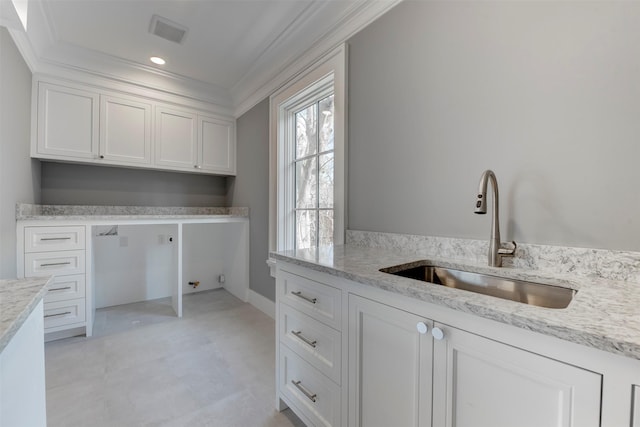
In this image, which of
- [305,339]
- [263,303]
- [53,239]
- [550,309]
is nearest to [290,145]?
[263,303]

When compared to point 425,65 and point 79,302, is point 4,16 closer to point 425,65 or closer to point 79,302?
point 425,65

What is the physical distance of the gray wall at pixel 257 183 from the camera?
2.83m

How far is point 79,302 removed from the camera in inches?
89.0

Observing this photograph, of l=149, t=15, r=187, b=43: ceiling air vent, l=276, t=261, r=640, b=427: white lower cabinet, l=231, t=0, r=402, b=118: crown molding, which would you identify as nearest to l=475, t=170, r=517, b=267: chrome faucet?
l=276, t=261, r=640, b=427: white lower cabinet

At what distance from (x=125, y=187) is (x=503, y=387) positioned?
3.71 metres

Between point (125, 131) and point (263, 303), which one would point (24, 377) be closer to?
point (263, 303)

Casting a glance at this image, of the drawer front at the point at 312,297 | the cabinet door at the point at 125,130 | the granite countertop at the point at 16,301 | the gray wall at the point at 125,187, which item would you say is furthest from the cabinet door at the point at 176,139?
the granite countertop at the point at 16,301

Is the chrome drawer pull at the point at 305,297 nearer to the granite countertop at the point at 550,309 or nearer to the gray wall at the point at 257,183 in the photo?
the granite countertop at the point at 550,309

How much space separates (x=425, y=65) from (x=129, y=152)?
2.88 meters

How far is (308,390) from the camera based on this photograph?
1.25m

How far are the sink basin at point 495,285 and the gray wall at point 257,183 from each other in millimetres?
1766

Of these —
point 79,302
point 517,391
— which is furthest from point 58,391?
point 517,391

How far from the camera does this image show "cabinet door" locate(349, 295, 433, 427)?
0.81 metres

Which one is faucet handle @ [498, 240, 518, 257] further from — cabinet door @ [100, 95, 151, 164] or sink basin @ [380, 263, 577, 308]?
cabinet door @ [100, 95, 151, 164]
